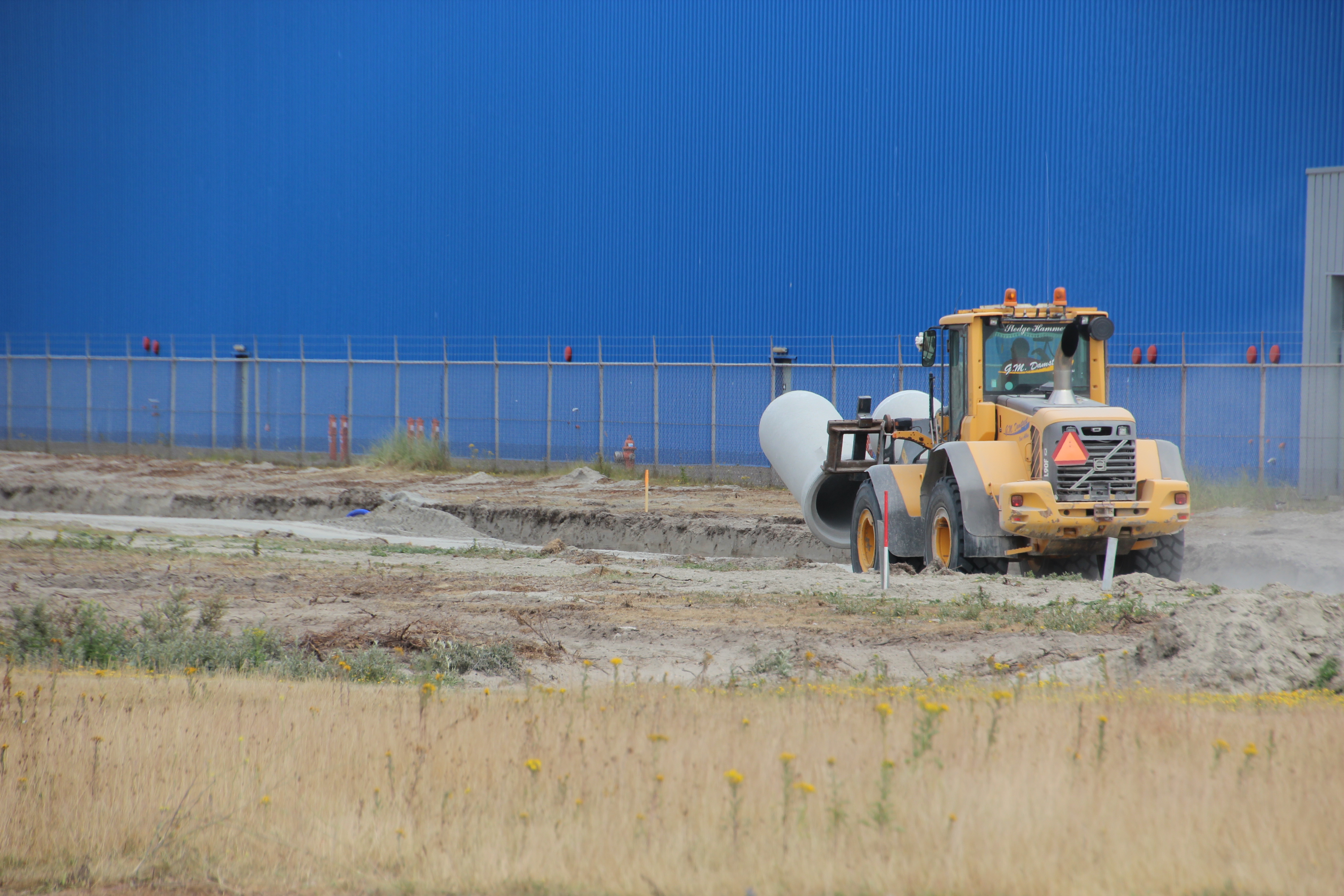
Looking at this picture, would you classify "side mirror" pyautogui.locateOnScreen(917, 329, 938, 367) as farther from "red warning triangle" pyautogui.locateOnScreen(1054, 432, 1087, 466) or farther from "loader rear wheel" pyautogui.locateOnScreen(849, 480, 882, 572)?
"red warning triangle" pyautogui.locateOnScreen(1054, 432, 1087, 466)

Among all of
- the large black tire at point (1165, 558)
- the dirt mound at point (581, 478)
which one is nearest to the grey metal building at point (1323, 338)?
the large black tire at point (1165, 558)

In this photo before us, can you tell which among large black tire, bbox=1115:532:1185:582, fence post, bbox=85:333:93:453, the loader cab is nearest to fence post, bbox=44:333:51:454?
fence post, bbox=85:333:93:453

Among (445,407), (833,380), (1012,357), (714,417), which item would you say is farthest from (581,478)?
(1012,357)

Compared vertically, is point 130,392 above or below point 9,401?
above

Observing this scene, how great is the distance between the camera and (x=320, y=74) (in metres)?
38.6

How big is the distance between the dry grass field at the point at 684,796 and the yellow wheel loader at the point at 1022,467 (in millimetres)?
4665

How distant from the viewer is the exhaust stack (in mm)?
11875

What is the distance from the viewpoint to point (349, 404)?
3381 centimetres

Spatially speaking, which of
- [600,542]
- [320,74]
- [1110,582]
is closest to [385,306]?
[320,74]

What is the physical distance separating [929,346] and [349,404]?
23701mm

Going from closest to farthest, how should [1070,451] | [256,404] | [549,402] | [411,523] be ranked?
[1070,451] → [411,523] → [549,402] → [256,404]

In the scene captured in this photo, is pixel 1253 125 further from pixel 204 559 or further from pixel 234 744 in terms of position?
pixel 234 744

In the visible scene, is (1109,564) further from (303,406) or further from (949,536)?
(303,406)

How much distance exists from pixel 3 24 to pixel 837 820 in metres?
51.1
